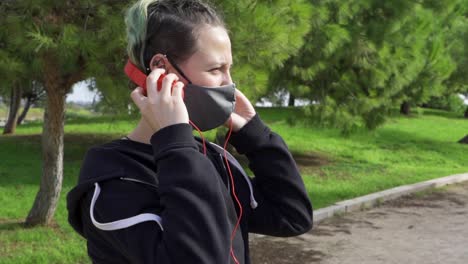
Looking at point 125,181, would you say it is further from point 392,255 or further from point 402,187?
point 402,187

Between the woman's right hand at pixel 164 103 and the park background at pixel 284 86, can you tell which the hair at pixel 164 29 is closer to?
the woman's right hand at pixel 164 103

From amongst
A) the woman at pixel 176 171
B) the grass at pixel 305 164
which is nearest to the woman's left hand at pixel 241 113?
the woman at pixel 176 171

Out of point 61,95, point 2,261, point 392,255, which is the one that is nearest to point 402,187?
point 392,255

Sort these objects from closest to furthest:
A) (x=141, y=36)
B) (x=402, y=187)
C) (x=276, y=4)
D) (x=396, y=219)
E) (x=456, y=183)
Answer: (x=141, y=36)
(x=276, y=4)
(x=396, y=219)
(x=402, y=187)
(x=456, y=183)

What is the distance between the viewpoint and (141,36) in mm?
1490

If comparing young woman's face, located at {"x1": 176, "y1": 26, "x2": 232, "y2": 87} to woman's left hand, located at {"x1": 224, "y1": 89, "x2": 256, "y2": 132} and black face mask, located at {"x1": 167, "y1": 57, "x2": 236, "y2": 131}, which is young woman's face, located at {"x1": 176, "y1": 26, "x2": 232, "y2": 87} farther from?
woman's left hand, located at {"x1": 224, "y1": 89, "x2": 256, "y2": 132}

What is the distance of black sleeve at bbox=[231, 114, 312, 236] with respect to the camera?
1.76 m

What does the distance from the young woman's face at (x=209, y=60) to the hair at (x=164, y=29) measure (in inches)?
0.6

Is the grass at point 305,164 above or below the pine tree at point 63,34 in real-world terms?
below

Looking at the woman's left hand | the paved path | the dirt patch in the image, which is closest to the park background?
the paved path

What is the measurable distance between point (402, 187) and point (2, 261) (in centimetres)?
725

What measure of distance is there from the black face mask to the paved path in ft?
14.5

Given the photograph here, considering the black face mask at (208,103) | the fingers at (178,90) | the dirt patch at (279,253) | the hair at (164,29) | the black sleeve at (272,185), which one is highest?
the hair at (164,29)

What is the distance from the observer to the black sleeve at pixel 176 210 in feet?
4.20
